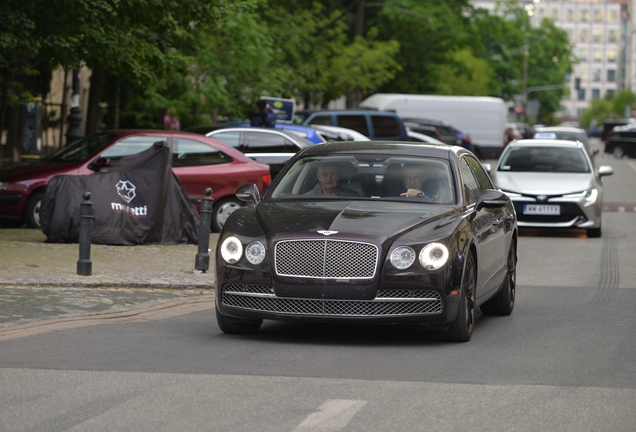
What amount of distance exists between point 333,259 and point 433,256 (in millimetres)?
681

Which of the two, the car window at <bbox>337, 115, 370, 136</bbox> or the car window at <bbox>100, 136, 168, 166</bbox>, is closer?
the car window at <bbox>100, 136, 168, 166</bbox>

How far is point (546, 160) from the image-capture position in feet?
70.5

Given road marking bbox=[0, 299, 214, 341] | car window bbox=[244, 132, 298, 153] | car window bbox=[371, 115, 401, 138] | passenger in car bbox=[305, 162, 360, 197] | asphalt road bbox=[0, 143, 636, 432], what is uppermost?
car window bbox=[371, 115, 401, 138]

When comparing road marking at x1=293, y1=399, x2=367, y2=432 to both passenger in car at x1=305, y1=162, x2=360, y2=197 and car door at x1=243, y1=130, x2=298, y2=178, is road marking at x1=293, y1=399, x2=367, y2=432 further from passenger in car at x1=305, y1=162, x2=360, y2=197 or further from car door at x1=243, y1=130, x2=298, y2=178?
car door at x1=243, y1=130, x2=298, y2=178

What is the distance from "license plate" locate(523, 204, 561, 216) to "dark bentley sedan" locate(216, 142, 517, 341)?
10257mm

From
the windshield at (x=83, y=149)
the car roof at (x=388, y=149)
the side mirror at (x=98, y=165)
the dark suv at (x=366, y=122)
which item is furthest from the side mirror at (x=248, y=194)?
the dark suv at (x=366, y=122)

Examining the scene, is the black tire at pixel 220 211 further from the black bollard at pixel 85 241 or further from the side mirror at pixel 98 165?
the black bollard at pixel 85 241

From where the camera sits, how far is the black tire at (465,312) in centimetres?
884

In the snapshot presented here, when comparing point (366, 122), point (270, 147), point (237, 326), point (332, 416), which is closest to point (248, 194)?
point (237, 326)

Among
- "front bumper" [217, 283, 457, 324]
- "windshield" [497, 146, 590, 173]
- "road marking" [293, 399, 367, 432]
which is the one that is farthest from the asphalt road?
"windshield" [497, 146, 590, 173]

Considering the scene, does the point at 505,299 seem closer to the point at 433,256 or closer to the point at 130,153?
the point at 433,256

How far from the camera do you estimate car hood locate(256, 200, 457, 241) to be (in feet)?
28.3

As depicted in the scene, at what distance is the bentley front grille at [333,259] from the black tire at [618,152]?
6707cm

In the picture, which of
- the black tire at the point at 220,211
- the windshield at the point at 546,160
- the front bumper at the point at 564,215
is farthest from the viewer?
the windshield at the point at 546,160
